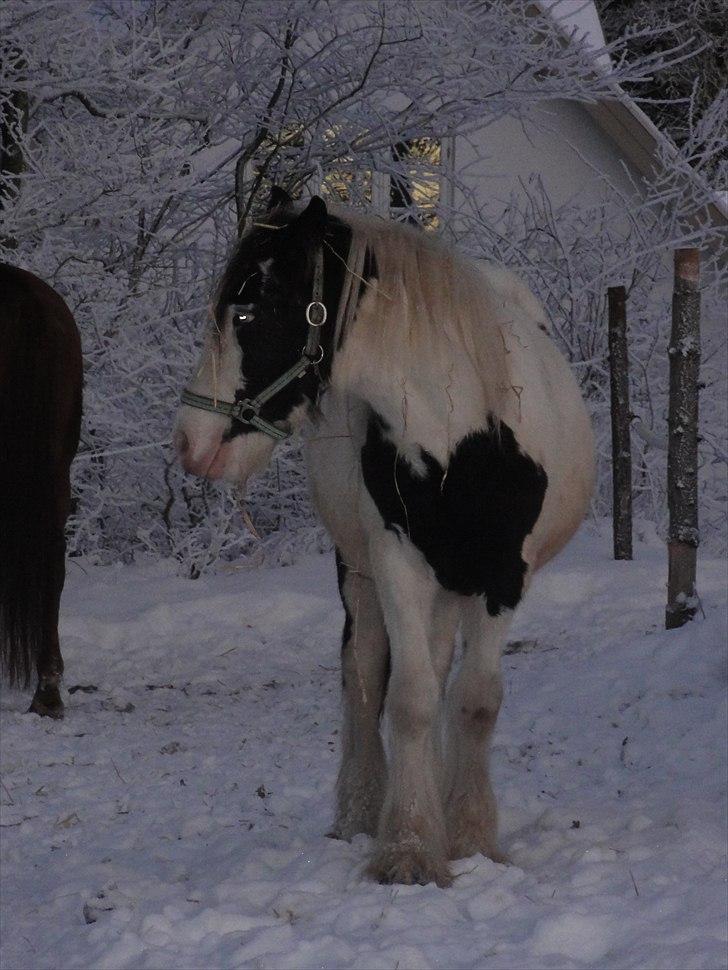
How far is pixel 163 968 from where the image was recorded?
3.19 metres

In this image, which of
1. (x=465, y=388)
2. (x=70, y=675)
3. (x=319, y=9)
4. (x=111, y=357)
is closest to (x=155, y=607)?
(x=70, y=675)

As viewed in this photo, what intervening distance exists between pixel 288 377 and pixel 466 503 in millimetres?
591

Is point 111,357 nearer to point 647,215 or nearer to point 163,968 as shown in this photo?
point 647,215

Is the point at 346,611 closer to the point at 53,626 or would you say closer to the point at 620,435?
the point at 53,626

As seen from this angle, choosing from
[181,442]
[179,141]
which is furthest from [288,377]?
[179,141]

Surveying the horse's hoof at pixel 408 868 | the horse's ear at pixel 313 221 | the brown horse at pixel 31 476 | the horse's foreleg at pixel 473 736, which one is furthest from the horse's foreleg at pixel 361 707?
the brown horse at pixel 31 476

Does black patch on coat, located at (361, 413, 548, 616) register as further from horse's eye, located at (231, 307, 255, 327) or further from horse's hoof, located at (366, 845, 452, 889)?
horse's hoof, located at (366, 845, 452, 889)

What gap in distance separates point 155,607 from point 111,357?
6.86 feet

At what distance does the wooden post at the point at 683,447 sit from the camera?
7.30m

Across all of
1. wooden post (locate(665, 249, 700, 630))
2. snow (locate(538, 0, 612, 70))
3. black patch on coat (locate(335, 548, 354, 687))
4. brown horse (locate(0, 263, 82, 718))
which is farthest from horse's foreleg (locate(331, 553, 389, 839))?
snow (locate(538, 0, 612, 70))

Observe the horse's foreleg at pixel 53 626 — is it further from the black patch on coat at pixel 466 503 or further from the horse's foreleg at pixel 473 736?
the black patch on coat at pixel 466 503

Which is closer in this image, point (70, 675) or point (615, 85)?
point (70, 675)

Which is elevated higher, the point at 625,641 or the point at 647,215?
the point at 647,215

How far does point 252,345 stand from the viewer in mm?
3598
